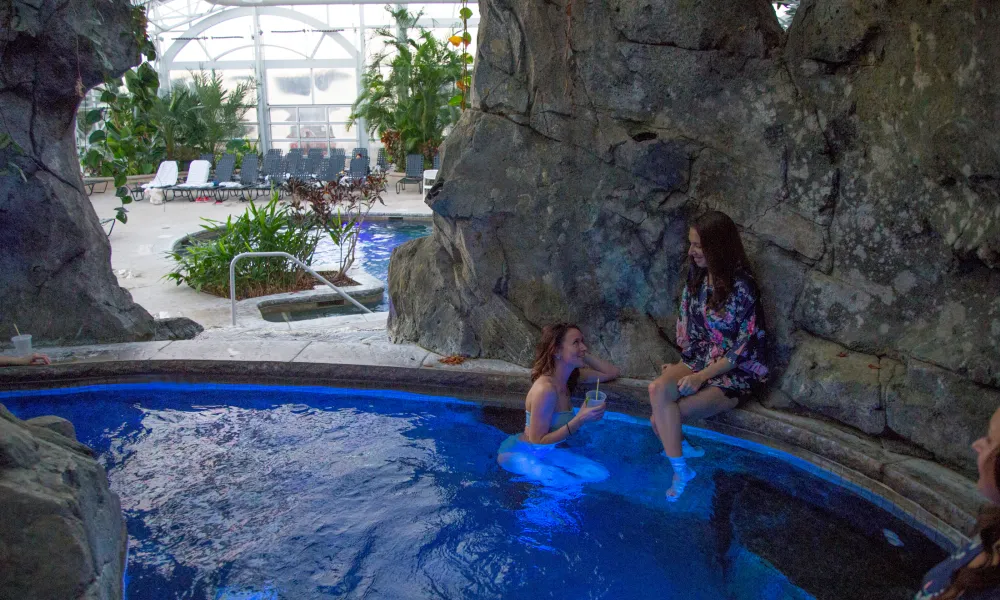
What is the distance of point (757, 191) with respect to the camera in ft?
14.3

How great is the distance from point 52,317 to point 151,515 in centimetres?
254

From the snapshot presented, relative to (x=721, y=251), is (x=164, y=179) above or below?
above

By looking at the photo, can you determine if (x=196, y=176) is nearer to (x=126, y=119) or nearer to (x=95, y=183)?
(x=95, y=183)

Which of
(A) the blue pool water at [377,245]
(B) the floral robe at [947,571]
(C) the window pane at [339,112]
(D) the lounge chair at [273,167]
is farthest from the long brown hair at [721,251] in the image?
(C) the window pane at [339,112]

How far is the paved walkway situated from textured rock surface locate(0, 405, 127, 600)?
4.58m

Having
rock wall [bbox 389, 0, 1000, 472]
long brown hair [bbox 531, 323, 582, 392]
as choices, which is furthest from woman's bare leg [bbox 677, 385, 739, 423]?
long brown hair [bbox 531, 323, 582, 392]

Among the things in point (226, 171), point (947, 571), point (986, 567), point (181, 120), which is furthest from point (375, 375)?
point (181, 120)

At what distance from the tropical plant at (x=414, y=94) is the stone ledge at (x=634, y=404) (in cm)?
1483

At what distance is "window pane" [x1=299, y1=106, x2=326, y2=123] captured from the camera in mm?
23875

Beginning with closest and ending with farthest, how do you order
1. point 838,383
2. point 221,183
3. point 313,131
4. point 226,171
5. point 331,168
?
point 838,383 → point 221,183 → point 226,171 → point 331,168 → point 313,131

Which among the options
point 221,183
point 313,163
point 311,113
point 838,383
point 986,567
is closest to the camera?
point 986,567

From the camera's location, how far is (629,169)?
4.66 meters

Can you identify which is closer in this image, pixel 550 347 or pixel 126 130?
pixel 550 347

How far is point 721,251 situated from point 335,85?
21.7 meters
